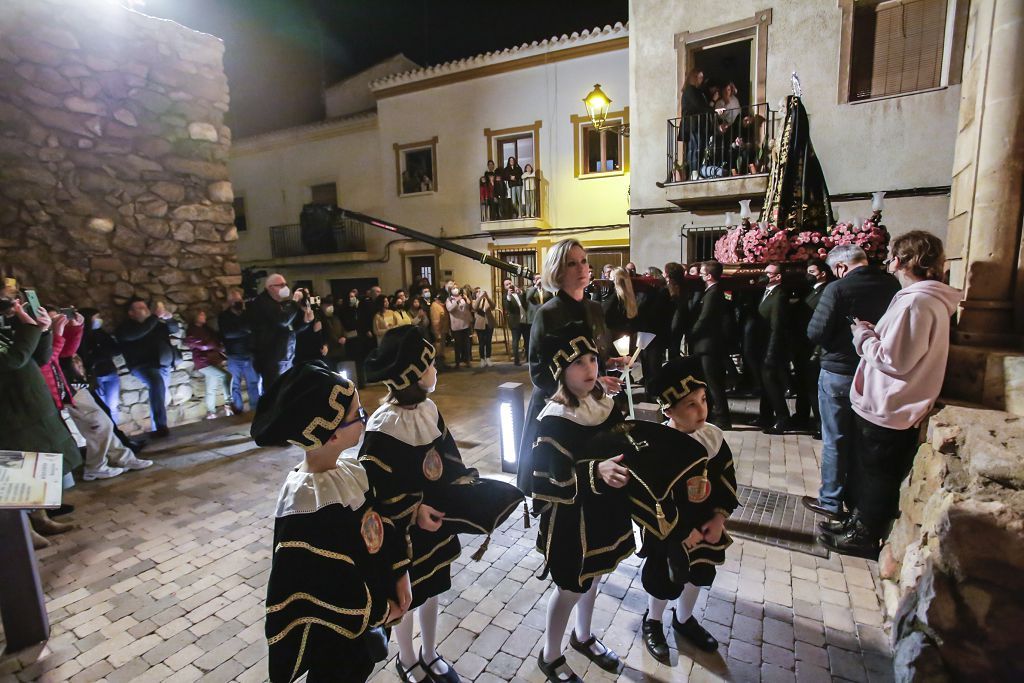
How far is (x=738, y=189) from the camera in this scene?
10.0 metres

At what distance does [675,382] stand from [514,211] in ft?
45.1

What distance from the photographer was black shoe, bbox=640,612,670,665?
241cm

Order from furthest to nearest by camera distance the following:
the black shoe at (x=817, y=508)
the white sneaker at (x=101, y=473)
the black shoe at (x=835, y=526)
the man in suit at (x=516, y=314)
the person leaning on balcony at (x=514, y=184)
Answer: the person leaning on balcony at (x=514, y=184) < the man in suit at (x=516, y=314) < the white sneaker at (x=101, y=473) < the black shoe at (x=817, y=508) < the black shoe at (x=835, y=526)

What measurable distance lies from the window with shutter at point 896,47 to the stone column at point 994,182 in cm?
835

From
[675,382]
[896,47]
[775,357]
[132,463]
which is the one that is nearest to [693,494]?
[675,382]

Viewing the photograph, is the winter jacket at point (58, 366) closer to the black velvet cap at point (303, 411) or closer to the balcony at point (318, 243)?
the black velvet cap at point (303, 411)

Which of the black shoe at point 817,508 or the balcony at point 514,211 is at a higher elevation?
the balcony at point 514,211

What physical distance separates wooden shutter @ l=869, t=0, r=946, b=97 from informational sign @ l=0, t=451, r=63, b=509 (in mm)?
12937

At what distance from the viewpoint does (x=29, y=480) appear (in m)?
2.62

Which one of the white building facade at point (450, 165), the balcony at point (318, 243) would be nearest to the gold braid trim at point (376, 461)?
the white building facade at point (450, 165)

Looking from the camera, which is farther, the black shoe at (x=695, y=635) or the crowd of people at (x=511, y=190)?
the crowd of people at (x=511, y=190)

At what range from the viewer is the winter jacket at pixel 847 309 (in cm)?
342

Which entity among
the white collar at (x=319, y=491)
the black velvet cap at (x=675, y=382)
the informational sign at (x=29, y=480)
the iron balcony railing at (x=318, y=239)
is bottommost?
the informational sign at (x=29, y=480)

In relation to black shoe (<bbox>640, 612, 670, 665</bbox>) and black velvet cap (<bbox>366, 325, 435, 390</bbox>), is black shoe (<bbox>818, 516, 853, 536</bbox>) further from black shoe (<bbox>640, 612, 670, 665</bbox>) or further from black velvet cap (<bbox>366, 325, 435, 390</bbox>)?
black velvet cap (<bbox>366, 325, 435, 390</bbox>)
